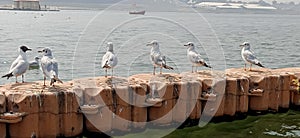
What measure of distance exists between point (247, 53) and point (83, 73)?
1023cm

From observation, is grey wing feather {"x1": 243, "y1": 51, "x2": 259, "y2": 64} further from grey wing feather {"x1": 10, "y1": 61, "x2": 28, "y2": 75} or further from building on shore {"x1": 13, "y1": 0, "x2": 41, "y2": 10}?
building on shore {"x1": 13, "y1": 0, "x2": 41, "y2": 10}

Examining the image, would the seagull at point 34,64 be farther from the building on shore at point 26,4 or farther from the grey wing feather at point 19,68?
the building on shore at point 26,4

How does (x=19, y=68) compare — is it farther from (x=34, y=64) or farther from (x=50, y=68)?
(x=34, y=64)

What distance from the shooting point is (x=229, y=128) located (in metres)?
12.9

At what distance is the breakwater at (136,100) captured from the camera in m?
10.4

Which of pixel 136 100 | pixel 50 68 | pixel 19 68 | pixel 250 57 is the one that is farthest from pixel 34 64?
pixel 250 57

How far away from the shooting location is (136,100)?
Result: 1196cm

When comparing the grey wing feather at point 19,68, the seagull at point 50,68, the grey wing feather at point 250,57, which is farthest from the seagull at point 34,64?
the grey wing feather at point 250,57

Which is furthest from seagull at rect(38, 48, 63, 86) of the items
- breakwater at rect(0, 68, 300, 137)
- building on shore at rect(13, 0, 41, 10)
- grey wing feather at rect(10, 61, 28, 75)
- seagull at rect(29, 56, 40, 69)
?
building on shore at rect(13, 0, 41, 10)

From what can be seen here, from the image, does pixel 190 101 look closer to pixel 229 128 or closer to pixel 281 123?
pixel 229 128

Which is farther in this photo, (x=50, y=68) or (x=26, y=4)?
(x=26, y=4)

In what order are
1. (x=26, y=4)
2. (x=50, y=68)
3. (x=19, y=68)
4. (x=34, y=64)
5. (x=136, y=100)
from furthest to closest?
(x=26, y=4)
(x=34, y=64)
(x=136, y=100)
(x=19, y=68)
(x=50, y=68)

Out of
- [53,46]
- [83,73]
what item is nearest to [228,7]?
[53,46]

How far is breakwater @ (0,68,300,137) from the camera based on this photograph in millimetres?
10398
